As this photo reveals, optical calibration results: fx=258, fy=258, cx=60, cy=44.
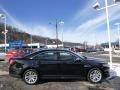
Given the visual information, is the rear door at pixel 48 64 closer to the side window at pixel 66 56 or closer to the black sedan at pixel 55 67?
the black sedan at pixel 55 67

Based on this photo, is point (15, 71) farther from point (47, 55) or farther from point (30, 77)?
point (47, 55)

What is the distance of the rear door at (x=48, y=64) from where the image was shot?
1172cm

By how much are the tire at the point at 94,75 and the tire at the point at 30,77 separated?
2.42 metres

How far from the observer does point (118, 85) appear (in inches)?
437

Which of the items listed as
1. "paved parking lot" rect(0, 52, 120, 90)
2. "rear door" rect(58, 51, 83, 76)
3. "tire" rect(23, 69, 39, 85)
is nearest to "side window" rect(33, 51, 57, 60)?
"rear door" rect(58, 51, 83, 76)

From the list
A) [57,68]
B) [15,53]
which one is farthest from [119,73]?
[15,53]

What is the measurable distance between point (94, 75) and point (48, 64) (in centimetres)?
217

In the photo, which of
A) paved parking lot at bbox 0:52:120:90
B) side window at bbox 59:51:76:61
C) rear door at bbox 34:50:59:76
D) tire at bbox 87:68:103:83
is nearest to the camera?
paved parking lot at bbox 0:52:120:90

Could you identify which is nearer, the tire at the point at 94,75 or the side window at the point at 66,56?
the tire at the point at 94,75

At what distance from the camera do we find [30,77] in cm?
1158

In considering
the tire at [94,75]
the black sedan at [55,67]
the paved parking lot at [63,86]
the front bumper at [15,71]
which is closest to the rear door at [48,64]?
the black sedan at [55,67]

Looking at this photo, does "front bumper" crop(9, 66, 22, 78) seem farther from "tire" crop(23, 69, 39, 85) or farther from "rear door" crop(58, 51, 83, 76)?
"rear door" crop(58, 51, 83, 76)

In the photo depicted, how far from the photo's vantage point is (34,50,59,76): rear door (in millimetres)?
11719

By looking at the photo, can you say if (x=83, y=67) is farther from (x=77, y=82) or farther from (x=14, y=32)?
(x=14, y=32)
